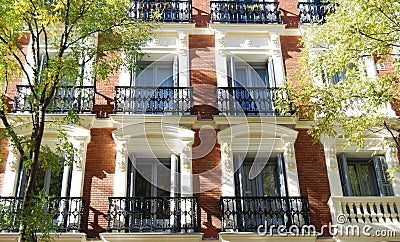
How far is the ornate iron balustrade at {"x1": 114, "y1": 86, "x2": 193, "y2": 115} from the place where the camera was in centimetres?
1238

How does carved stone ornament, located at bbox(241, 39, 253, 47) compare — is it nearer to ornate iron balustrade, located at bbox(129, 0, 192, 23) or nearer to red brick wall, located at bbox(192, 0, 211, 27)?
red brick wall, located at bbox(192, 0, 211, 27)

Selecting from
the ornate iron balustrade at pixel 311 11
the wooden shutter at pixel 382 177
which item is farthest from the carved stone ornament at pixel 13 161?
the wooden shutter at pixel 382 177

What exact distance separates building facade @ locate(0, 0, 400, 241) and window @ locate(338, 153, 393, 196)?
3 cm

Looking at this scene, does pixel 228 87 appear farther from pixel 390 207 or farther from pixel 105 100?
pixel 390 207

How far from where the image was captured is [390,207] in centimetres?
1130

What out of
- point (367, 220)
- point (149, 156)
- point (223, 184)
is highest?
point (149, 156)

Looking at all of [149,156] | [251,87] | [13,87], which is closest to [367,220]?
[251,87]

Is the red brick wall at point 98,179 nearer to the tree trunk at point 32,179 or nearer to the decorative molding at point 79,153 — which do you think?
the decorative molding at point 79,153

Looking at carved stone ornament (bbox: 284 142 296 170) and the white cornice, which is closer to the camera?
carved stone ornament (bbox: 284 142 296 170)

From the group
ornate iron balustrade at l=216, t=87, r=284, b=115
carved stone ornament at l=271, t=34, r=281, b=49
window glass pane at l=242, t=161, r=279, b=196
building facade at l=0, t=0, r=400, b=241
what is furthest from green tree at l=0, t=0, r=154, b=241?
carved stone ornament at l=271, t=34, r=281, b=49

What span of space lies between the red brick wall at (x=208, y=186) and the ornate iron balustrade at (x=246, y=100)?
106 centimetres

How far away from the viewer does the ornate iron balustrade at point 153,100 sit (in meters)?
12.4

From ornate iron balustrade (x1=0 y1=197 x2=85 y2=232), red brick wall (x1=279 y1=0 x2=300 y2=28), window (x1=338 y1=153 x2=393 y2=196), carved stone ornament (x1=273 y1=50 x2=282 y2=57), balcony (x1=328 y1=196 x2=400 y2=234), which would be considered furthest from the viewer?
red brick wall (x1=279 y1=0 x2=300 y2=28)

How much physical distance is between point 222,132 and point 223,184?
4.51ft
